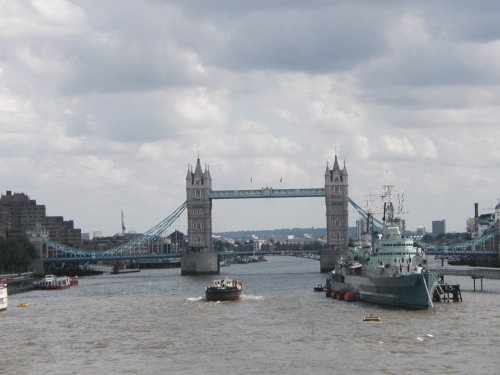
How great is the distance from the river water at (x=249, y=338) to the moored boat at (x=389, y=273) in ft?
5.78

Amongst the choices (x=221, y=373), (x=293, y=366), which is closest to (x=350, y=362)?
(x=293, y=366)

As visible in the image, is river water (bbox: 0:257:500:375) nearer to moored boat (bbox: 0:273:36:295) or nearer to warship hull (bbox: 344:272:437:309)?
warship hull (bbox: 344:272:437:309)

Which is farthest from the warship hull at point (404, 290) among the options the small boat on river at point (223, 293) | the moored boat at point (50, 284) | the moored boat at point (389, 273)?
the moored boat at point (50, 284)

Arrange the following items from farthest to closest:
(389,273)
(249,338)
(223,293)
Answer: (223,293)
(389,273)
(249,338)

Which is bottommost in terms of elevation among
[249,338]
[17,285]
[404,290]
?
[249,338]

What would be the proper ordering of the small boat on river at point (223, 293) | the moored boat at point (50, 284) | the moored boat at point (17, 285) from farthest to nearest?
the moored boat at point (50, 284)
the moored boat at point (17, 285)
the small boat on river at point (223, 293)

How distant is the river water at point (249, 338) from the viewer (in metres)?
62.3

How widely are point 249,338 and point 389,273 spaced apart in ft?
98.1

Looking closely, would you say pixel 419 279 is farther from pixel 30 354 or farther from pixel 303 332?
pixel 30 354

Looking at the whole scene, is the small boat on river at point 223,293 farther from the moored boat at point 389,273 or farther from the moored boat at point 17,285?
the moored boat at point 17,285

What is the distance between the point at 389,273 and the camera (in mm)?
102375

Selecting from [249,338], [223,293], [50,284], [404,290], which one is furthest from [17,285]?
[249,338]

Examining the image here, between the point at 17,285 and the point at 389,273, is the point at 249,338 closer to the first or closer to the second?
the point at 389,273

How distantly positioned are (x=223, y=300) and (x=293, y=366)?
5223 cm
